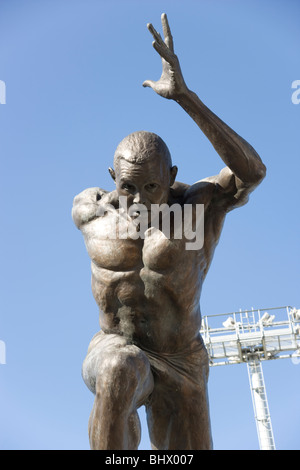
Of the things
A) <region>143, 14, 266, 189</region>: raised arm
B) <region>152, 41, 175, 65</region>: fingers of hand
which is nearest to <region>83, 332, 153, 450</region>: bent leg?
<region>143, 14, 266, 189</region>: raised arm

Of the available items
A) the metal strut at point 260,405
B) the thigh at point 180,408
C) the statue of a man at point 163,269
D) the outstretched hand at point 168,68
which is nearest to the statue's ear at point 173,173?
the statue of a man at point 163,269

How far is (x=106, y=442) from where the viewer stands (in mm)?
4219

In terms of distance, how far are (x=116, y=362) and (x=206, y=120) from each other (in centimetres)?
178

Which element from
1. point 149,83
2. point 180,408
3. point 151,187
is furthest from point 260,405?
point 149,83

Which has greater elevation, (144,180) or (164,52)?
(164,52)

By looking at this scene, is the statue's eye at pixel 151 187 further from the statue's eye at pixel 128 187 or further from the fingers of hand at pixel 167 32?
the fingers of hand at pixel 167 32

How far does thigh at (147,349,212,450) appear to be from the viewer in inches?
197

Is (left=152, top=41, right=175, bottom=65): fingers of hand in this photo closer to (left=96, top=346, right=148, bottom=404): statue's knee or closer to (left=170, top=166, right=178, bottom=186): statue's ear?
(left=170, top=166, right=178, bottom=186): statue's ear

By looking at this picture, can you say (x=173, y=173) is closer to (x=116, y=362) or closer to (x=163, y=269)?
(x=163, y=269)

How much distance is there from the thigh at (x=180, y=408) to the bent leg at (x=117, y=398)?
0.49m

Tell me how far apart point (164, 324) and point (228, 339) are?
70.1 feet

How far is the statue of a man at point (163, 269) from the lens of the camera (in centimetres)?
479

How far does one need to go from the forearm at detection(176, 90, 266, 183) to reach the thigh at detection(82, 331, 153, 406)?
4.83ft

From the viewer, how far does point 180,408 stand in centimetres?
504
